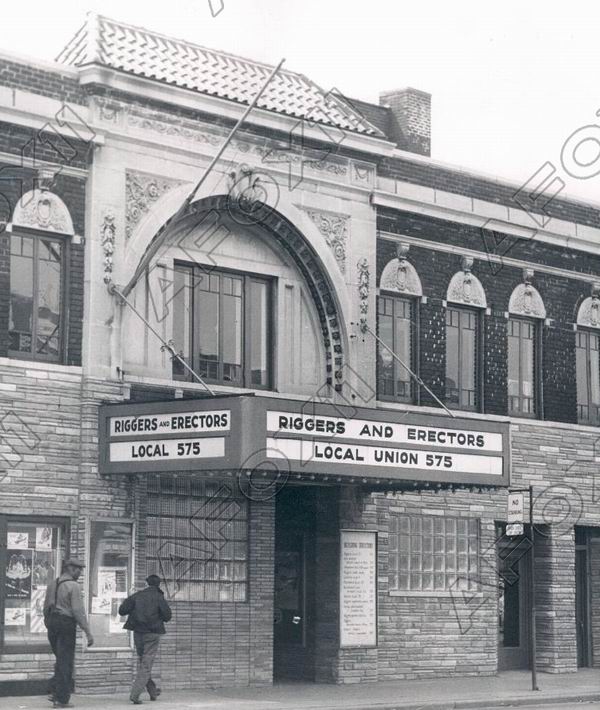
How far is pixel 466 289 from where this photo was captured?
1088 inches

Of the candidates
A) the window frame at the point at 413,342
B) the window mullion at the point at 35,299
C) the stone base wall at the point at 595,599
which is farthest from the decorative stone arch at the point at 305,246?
the stone base wall at the point at 595,599

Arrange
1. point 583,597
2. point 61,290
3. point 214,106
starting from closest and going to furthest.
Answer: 1. point 61,290
2. point 214,106
3. point 583,597

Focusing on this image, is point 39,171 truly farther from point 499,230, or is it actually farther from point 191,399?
point 499,230

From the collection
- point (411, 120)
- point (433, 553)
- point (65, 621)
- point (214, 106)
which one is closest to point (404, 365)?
point (433, 553)

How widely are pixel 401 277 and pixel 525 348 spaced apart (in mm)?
3634

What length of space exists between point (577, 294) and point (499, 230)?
2.47m

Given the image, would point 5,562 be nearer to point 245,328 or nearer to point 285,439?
point 285,439

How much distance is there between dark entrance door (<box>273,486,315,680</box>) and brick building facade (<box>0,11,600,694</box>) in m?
0.04

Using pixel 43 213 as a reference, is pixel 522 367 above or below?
below

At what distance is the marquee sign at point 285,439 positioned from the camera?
66.8 ft

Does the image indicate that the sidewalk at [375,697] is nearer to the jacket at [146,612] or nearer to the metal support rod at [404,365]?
the jacket at [146,612]

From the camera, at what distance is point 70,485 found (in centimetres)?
2147

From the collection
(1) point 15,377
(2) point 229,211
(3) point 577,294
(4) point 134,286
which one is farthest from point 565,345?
(1) point 15,377

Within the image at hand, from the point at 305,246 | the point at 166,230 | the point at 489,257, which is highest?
the point at 489,257
